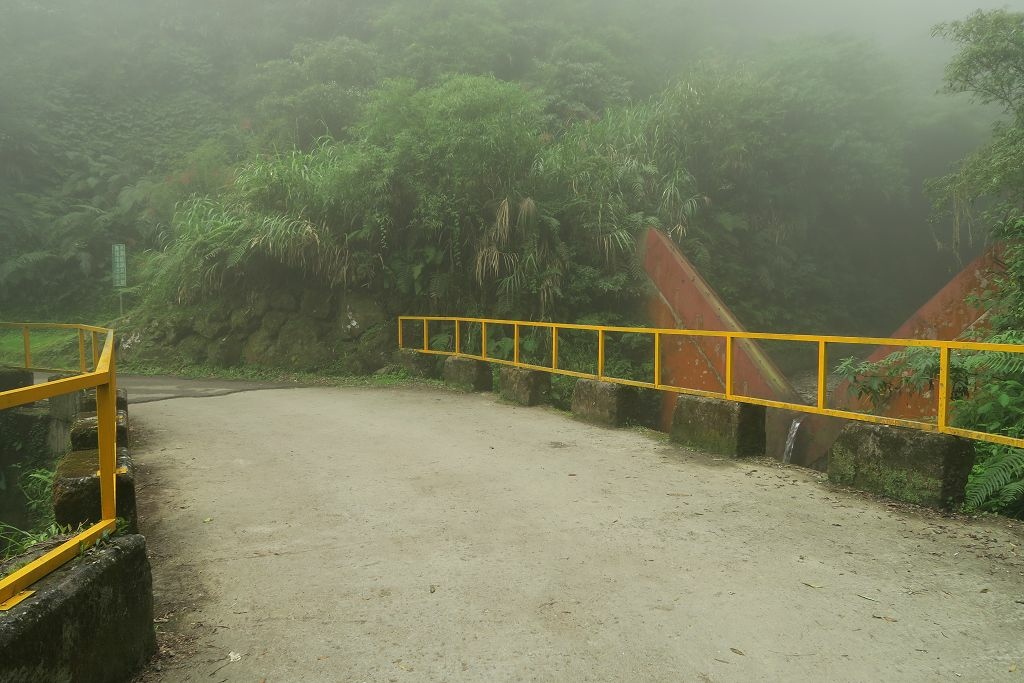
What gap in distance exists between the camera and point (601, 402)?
27.2 ft

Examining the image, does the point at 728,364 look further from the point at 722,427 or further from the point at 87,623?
the point at 87,623

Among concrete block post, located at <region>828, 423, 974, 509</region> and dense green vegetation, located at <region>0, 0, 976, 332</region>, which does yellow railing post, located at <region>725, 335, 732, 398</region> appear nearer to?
concrete block post, located at <region>828, 423, 974, 509</region>

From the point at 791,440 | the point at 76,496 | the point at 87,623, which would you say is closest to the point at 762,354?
the point at 791,440

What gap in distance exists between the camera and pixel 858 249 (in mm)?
20172

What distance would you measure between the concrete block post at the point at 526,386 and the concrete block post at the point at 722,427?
314 cm

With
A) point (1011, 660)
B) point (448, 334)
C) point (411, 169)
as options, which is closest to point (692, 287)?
point (448, 334)

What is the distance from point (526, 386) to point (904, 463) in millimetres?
5553

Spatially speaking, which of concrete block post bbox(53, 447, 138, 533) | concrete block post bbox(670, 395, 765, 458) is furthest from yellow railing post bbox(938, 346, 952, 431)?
concrete block post bbox(53, 447, 138, 533)

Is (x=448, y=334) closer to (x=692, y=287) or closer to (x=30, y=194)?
(x=692, y=287)

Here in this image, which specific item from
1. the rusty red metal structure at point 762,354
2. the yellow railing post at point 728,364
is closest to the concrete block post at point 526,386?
the rusty red metal structure at point 762,354

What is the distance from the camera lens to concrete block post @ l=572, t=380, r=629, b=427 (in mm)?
8117

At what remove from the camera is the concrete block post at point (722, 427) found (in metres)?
6.46

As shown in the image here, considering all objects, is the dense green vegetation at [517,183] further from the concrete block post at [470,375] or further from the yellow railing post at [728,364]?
the concrete block post at [470,375]

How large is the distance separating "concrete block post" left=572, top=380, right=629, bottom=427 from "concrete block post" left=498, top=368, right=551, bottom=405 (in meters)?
1.16
